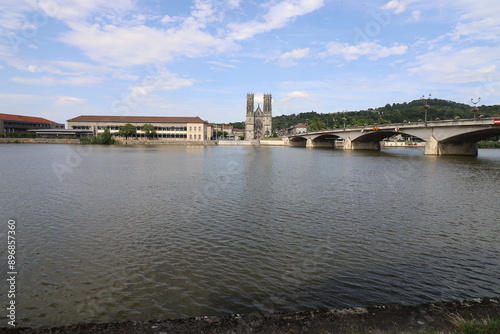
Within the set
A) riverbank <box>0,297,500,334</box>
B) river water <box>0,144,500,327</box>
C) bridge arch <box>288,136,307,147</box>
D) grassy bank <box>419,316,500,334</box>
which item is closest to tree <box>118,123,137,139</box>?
bridge arch <box>288,136,307,147</box>

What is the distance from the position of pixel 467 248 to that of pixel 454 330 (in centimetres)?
803

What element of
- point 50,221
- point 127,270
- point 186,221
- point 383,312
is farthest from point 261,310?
point 50,221

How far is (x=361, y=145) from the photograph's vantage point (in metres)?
110

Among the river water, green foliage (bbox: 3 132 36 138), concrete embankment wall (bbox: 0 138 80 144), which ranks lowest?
the river water

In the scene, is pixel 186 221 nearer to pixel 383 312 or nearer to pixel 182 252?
pixel 182 252

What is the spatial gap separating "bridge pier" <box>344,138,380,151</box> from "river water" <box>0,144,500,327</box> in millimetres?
86472

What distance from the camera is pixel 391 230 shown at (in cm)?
1519

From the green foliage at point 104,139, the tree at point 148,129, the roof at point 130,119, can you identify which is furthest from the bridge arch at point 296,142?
the green foliage at point 104,139

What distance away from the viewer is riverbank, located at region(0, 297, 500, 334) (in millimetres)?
6504

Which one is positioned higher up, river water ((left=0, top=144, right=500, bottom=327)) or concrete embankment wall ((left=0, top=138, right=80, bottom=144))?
concrete embankment wall ((left=0, top=138, right=80, bottom=144))

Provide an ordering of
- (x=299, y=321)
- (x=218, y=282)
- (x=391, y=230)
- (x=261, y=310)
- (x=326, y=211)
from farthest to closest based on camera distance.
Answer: (x=326, y=211)
(x=391, y=230)
(x=218, y=282)
(x=261, y=310)
(x=299, y=321)

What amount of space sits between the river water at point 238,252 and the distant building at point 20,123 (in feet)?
596

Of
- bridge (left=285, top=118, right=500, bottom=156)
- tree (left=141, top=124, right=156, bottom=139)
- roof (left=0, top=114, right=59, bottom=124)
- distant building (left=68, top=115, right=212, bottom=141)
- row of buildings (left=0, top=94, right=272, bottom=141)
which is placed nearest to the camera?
bridge (left=285, top=118, right=500, bottom=156)

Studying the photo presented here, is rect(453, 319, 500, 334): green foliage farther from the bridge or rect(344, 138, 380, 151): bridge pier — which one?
rect(344, 138, 380, 151): bridge pier
